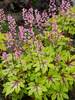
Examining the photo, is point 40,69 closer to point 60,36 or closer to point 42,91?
point 42,91

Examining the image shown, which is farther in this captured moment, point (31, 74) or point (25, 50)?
point (25, 50)

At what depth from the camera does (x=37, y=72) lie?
5602mm

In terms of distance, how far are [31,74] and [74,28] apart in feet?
6.00

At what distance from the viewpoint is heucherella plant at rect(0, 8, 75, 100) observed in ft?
17.9

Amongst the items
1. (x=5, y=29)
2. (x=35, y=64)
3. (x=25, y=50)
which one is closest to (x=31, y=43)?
(x=25, y=50)

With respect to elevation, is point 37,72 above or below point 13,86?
above

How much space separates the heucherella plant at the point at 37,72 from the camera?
5453mm

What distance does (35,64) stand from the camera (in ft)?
18.4

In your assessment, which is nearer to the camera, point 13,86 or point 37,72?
point 13,86

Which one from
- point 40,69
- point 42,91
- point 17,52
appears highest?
point 17,52

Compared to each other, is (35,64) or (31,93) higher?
(35,64)

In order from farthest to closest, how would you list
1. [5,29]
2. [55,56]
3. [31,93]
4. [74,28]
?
[5,29] → [74,28] → [55,56] → [31,93]

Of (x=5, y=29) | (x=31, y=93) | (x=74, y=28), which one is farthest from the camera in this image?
(x=5, y=29)

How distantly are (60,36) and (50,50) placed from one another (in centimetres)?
42
